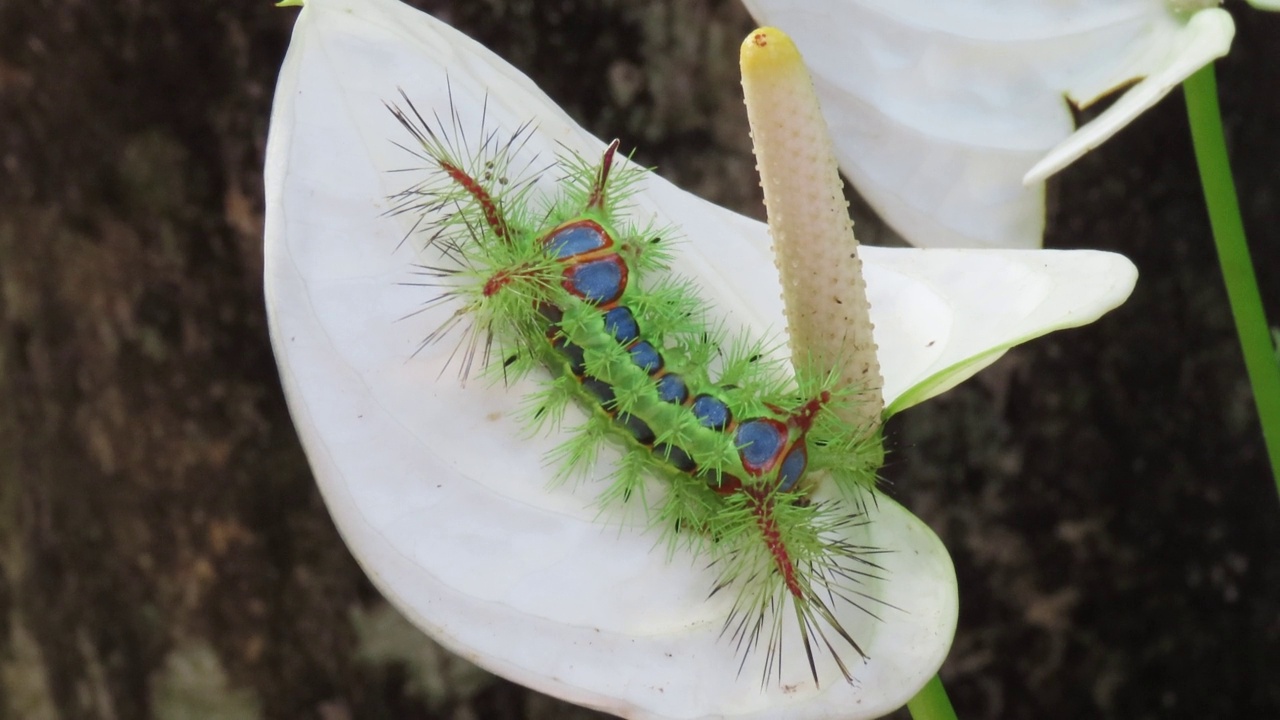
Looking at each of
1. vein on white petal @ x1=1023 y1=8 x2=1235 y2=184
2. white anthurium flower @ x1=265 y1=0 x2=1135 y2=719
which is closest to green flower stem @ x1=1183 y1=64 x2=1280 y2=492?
vein on white petal @ x1=1023 y1=8 x2=1235 y2=184

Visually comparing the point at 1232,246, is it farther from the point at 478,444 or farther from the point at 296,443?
the point at 296,443

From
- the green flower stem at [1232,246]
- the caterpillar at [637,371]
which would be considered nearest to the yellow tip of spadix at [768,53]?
the caterpillar at [637,371]

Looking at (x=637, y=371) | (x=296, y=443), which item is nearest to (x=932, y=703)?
(x=637, y=371)

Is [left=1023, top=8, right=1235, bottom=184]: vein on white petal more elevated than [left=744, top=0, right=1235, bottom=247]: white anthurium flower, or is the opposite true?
[left=1023, top=8, right=1235, bottom=184]: vein on white petal

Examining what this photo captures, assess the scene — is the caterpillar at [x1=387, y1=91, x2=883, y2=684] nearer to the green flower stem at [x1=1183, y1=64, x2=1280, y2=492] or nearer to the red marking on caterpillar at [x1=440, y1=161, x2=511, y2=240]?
the red marking on caterpillar at [x1=440, y1=161, x2=511, y2=240]

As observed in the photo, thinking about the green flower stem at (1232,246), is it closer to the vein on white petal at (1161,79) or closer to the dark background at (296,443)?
the vein on white petal at (1161,79)

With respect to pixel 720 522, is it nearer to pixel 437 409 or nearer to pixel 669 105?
pixel 437 409

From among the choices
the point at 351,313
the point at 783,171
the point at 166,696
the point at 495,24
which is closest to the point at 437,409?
the point at 351,313
